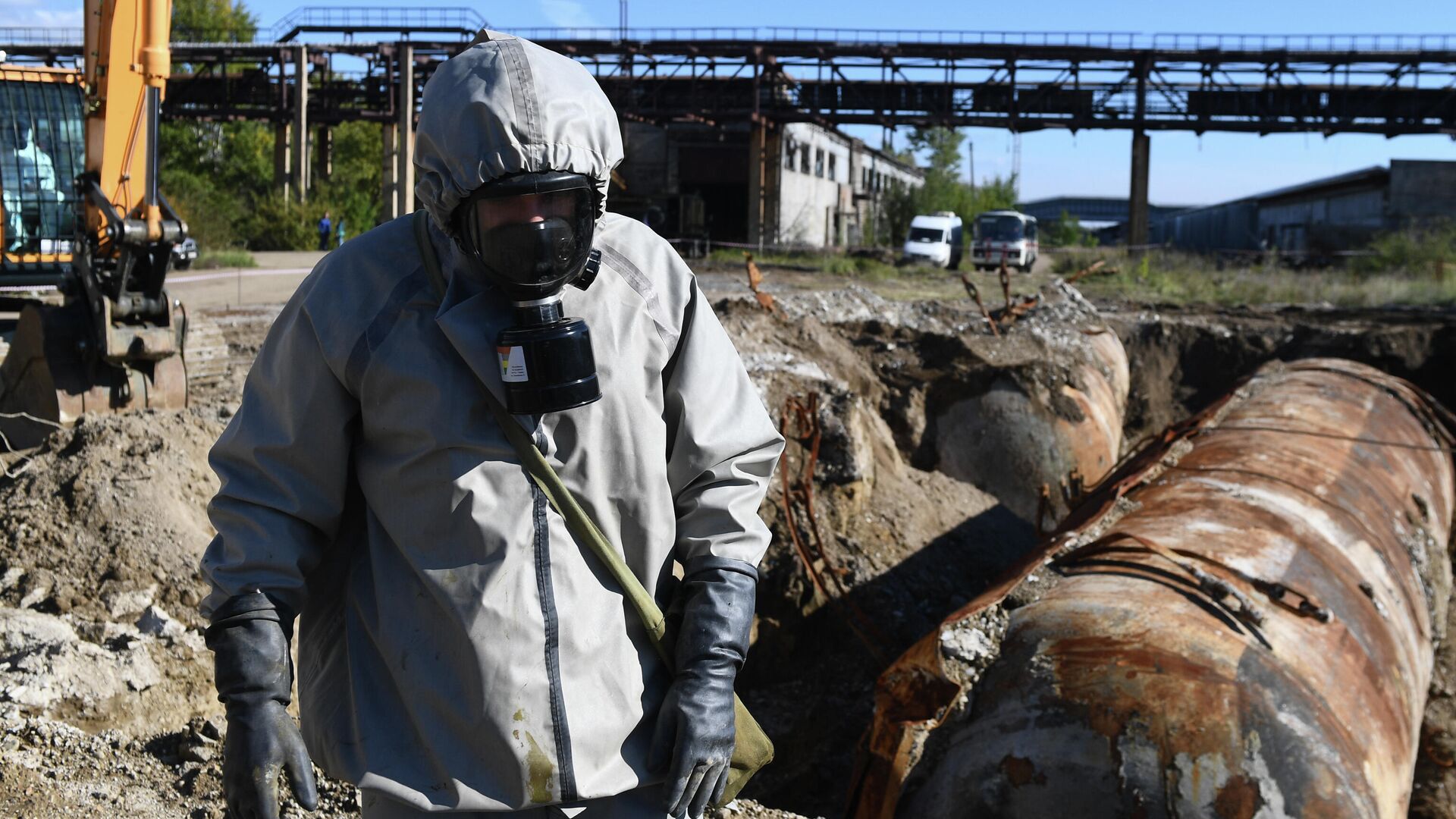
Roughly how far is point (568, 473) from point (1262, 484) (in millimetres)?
4008

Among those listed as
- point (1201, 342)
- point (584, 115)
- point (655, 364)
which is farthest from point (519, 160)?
point (1201, 342)

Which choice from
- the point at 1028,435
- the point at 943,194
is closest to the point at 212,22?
the point at 943,194

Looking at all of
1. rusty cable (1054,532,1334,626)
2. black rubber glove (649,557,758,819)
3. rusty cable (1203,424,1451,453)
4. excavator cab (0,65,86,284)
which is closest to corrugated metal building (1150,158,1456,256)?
rusty cable (1203,424,1451,453)

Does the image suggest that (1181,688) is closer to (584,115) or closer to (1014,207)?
(584,115)

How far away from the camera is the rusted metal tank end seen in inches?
127

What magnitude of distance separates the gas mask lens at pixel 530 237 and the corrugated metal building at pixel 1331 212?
91.2 ft

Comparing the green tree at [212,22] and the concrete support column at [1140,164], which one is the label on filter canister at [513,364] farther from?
the green tree at [212,22]

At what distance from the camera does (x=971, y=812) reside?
3.39 metres

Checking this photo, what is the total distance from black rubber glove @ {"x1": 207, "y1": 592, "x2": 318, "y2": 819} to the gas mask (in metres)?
0.50

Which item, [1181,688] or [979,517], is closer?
[1181,688]

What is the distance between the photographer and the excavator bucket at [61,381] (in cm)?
799

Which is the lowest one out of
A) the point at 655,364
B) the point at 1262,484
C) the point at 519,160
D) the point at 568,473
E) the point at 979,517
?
the point at 979,517

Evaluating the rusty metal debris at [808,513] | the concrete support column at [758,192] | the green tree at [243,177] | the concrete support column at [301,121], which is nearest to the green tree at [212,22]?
the green tree at [243,177]

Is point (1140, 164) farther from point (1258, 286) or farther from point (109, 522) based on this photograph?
point (109, 522)
